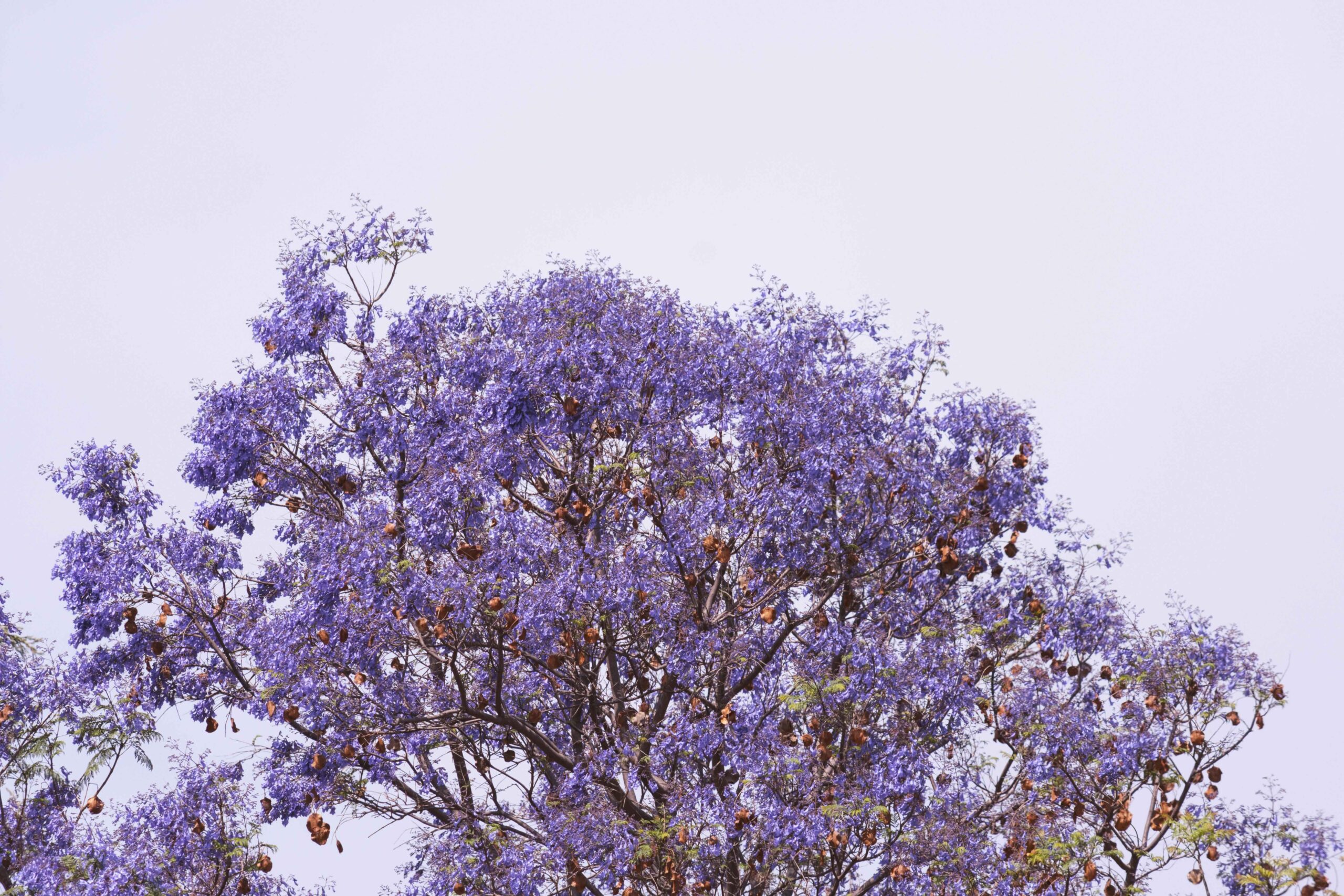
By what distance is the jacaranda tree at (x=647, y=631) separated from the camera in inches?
691

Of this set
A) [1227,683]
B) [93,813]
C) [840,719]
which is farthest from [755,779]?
[93,813]

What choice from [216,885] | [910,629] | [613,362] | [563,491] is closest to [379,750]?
[216,885]

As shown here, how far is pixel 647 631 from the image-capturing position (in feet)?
62.1

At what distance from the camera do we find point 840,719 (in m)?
17.9

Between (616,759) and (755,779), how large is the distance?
1.82m

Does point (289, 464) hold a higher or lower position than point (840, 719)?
higher

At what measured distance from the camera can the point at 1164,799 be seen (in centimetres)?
1805

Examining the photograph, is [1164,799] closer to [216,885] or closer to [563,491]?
[563,491]

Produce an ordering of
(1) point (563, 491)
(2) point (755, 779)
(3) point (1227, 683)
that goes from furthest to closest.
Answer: (1) point (563, 491) → (3) point (1227, 683) → (2) point (755, 779)

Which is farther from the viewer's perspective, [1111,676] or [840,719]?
[1111,676]

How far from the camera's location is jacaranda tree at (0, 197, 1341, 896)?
17547 mm

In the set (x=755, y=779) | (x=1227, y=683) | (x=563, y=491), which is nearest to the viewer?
(x=755, y=779)

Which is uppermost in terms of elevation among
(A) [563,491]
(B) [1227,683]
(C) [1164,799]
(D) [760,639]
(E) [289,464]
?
(E) [289,464]

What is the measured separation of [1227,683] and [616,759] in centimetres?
768
